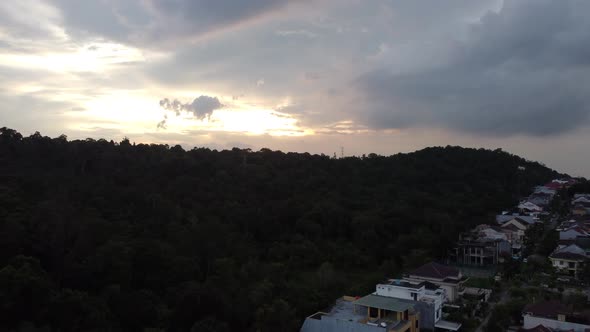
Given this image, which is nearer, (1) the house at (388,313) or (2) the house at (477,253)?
(1) the house at (388,313)

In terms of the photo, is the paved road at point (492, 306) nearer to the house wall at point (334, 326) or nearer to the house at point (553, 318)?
the house at point (553, 318)

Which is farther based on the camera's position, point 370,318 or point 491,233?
point 491,233

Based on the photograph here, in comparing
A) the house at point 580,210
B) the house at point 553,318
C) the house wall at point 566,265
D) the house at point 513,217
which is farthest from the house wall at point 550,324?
the house at point 580,210

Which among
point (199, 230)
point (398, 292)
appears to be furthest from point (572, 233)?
point (199, 230)

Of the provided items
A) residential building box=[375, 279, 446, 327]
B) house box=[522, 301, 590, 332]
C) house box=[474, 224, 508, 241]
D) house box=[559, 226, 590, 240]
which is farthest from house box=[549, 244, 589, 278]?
residential building box=[375, 279, 446, 327]

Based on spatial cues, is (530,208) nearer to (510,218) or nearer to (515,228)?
(510,218)

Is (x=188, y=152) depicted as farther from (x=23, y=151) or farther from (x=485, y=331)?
(x=485, y=331)

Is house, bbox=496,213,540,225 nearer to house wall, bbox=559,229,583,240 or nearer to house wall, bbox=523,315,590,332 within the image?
house wall, bbox=559,229,583,240

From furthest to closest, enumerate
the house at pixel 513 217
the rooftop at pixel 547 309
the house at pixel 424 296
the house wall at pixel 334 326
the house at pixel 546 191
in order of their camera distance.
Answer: the house at pixel 546 191, the house at pixel 513 217, the house at pixel 424 296, the rooftop at pixel 547 309, the house wall at pixel 334 326

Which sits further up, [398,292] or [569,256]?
[569,256]
